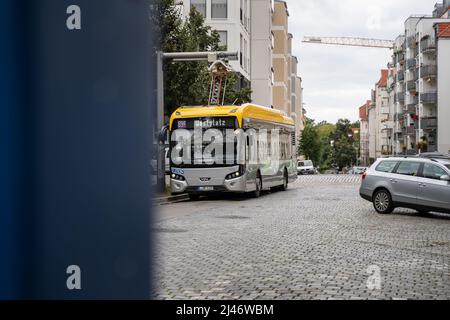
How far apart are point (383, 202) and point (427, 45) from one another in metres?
65.0

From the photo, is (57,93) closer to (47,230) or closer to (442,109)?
(47,230)

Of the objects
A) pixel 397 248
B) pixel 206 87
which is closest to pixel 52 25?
pixel 397 248

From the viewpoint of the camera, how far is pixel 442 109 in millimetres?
75500

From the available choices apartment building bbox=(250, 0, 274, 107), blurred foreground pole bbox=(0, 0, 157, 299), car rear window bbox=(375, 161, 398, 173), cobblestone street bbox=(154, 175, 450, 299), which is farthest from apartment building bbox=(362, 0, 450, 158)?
blurred foreground pole bbox=(0, 0, 157, 299)

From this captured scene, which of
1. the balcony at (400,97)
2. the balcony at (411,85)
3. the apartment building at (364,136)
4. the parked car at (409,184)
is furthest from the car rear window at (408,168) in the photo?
the apartment building at (364,136)

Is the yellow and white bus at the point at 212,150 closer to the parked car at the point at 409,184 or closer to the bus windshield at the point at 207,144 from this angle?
the bus windshield at the point at 207,144

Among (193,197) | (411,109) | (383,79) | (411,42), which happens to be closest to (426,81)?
(411,109)

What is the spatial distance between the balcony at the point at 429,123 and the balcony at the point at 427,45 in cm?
782

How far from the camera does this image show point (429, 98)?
254ft

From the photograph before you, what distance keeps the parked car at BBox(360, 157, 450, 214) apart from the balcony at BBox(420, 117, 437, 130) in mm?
61366

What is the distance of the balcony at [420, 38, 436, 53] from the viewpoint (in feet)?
254

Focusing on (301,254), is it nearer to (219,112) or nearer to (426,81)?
(219,112)

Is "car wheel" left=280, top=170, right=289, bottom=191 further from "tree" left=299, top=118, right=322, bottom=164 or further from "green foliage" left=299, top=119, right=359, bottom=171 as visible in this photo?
"green foliage" left=299, top=119, right=359, bottom=171
